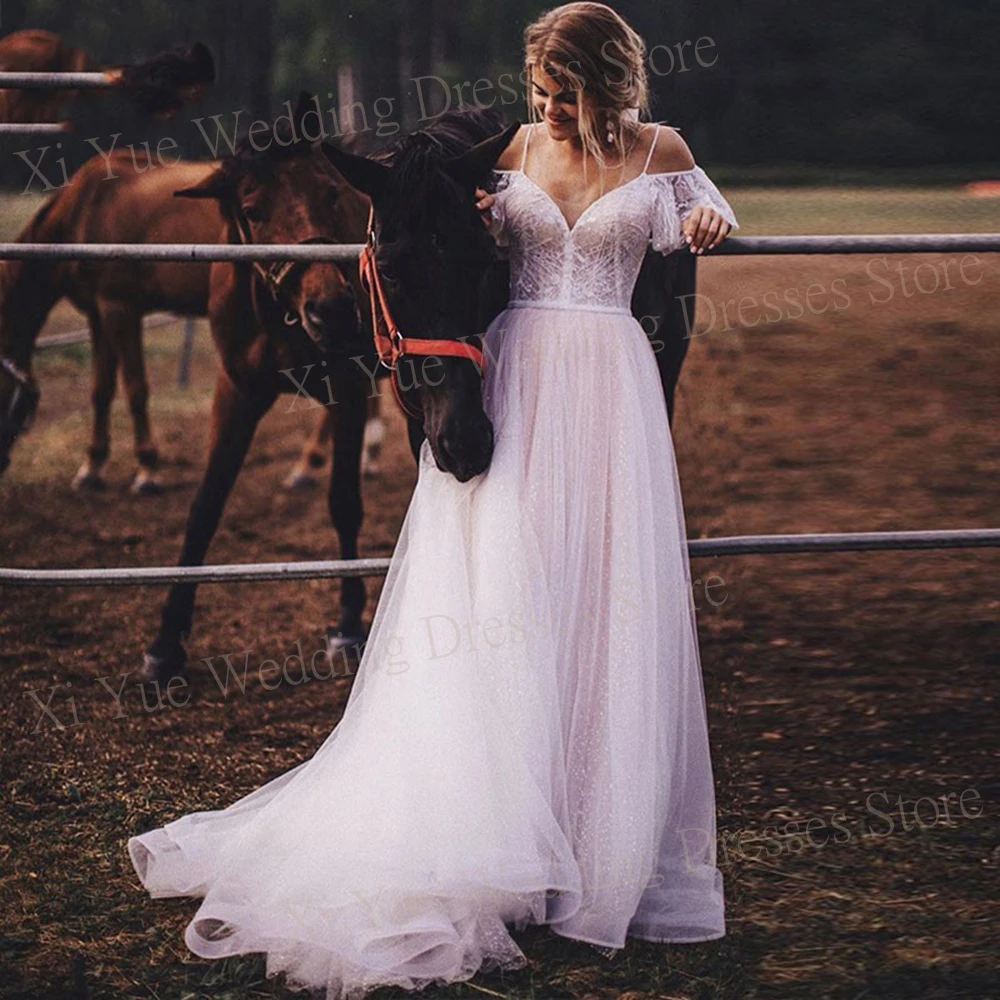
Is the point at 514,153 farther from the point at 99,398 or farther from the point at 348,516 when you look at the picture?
the point at 99,398

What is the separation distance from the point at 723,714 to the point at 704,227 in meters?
1.60

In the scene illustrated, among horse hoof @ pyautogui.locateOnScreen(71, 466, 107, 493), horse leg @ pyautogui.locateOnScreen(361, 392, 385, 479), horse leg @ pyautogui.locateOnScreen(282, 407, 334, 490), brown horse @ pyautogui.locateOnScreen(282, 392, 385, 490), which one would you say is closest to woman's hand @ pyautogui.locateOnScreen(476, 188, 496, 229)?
brown horse @ pyautogui.locateOnScreen(282, 392, 385, 490)

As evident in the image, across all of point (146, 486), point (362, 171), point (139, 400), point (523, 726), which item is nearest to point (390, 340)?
point (362, 171)

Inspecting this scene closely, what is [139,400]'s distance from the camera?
6.12 m

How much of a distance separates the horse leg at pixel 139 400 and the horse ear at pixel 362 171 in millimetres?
3708

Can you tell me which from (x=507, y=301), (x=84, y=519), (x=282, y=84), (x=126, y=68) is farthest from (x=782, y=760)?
(x=282, y=84)

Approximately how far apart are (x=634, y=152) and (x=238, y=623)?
273cm

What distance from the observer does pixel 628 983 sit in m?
2.16

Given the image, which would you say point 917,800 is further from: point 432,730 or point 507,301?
point 507,301

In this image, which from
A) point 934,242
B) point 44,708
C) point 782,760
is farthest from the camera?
point 44,708

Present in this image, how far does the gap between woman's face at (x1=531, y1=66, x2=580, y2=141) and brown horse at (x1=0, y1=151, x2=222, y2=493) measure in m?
→ 2.35

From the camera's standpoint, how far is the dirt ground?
2.25m

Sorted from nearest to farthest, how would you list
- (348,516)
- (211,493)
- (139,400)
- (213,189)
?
(213,189), (211,493), (348,516), (139,400)

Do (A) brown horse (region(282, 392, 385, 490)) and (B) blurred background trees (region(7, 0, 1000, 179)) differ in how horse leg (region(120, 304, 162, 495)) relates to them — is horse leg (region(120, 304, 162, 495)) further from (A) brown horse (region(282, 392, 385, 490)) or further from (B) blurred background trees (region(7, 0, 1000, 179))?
(B) blurred background trees (region(7, 0, 1000, 179))
